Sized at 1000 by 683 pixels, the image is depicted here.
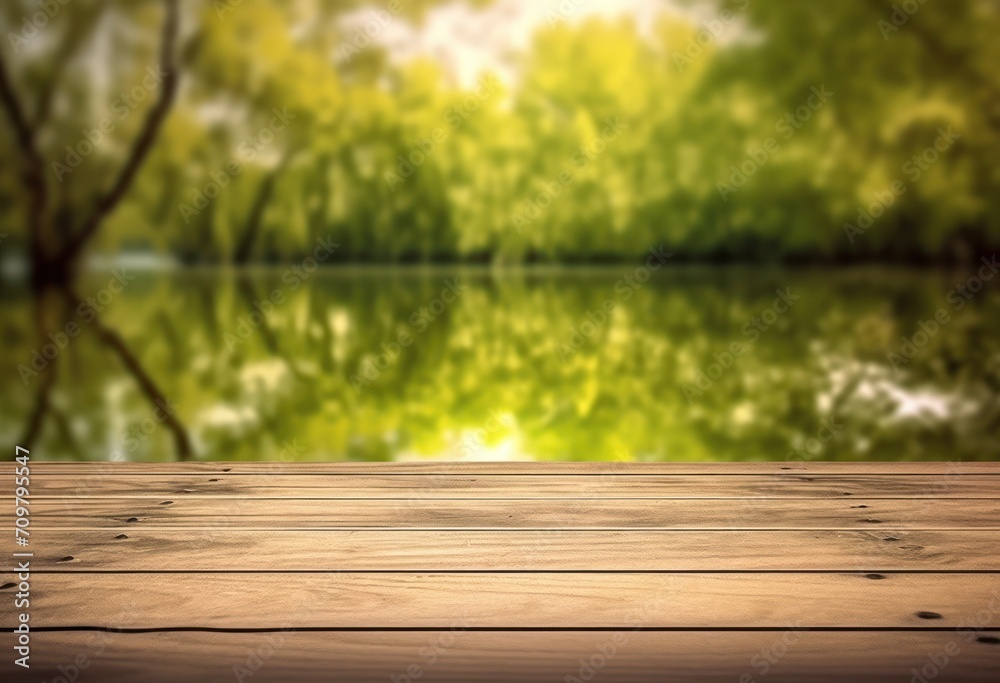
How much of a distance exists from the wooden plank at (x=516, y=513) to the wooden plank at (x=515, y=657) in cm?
30

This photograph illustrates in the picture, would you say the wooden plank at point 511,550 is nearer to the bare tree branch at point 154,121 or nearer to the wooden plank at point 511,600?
the wooden plank at point 511,600

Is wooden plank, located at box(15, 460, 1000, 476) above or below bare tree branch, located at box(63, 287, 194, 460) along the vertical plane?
below

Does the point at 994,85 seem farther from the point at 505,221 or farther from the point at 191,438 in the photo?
the point at 191,438

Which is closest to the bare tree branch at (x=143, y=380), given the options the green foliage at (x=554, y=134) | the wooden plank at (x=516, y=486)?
the green foliage at (x=554, y=134)

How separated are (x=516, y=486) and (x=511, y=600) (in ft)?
1.42

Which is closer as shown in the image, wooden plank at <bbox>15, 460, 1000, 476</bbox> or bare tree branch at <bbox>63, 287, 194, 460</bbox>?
wooden plank at <bbox>15, 460, 1000, 476</bbox>

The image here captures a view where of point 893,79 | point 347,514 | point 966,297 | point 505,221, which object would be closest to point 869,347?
point 966,297

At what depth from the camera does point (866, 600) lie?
0.77 metres

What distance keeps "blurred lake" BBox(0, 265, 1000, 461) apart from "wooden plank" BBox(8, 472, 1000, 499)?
66 centimetres

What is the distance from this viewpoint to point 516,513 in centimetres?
105

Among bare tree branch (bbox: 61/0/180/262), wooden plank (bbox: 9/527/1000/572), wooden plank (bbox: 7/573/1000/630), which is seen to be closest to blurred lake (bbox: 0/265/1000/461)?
bare tree branch (bbox: 61/0/180/262)

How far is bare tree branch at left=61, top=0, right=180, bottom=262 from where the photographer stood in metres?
2.98

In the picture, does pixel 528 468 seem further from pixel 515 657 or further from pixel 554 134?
pixel 554 134

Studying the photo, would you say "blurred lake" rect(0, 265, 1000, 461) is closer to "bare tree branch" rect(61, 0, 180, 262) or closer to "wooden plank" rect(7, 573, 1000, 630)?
"bare tree branch" rect(61, 0, 180, 262)
